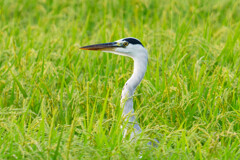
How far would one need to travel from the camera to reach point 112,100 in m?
3.58

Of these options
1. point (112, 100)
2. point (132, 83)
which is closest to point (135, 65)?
point (132, 83)

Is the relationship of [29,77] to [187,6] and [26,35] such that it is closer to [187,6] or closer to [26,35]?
[26,35]

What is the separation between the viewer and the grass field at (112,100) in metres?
2.58

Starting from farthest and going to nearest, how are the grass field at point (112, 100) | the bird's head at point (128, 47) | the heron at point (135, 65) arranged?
the bird's head at point (128, 47), the heron at point (135, 65), the grass field at point (112, 100)

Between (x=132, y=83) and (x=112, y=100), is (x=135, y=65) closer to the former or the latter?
(x=132, y=83)

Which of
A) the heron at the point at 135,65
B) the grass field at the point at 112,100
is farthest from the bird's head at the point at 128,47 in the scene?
the grass field at the point at 112,100

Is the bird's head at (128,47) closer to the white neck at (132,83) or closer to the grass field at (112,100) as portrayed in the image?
the white neck at (132,83)

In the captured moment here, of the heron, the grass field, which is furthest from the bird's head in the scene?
the grass field

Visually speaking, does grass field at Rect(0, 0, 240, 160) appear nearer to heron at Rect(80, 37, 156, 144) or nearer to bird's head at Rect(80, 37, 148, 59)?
heron at Rect(80, 37, 156, 144)

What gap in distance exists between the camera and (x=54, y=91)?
3.93m

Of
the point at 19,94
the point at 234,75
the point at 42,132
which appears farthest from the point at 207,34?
the point at 42,132

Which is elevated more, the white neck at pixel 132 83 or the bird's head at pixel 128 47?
the bird's head at pixel 128 47

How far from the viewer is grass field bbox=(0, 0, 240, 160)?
102 inches

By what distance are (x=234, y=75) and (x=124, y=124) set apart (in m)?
1.48
